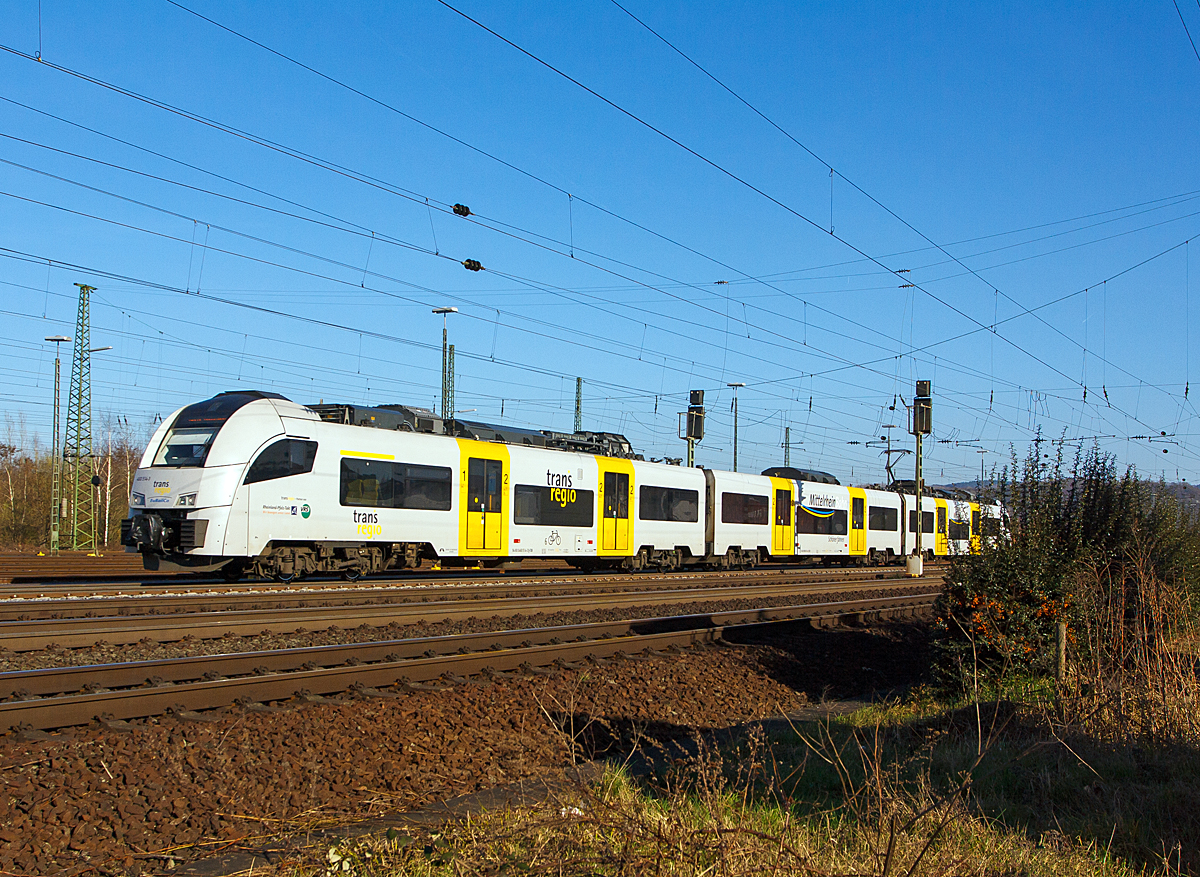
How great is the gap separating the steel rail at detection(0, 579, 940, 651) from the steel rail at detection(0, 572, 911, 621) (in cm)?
73

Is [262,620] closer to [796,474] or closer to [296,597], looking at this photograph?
[296,597]

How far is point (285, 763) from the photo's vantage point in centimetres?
589

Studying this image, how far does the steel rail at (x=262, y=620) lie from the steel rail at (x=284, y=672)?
2454 mm

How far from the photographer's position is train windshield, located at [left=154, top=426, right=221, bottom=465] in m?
16.4

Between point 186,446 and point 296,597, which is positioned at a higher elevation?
point 186,446

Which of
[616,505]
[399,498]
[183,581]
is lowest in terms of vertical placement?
[183,581]

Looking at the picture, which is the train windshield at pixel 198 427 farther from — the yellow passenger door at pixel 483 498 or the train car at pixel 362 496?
the yellow passenger door at pixel 483 498

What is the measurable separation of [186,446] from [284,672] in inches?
394

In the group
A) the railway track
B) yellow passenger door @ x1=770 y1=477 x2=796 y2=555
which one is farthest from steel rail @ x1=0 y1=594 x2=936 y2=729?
yellow passenger door @ x1=770 y1=477 x2=796 y2=555

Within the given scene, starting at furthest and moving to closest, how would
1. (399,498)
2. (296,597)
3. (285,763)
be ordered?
1. (399,498)
2. (296,597)
3. (285,763)

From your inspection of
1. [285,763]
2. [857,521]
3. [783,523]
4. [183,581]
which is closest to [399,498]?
[183,581]

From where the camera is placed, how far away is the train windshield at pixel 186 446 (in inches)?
647

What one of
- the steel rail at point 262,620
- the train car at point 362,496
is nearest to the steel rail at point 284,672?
the steel rail at point 262,620


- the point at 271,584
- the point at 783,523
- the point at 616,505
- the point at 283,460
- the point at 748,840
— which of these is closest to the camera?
the point at 748,840
